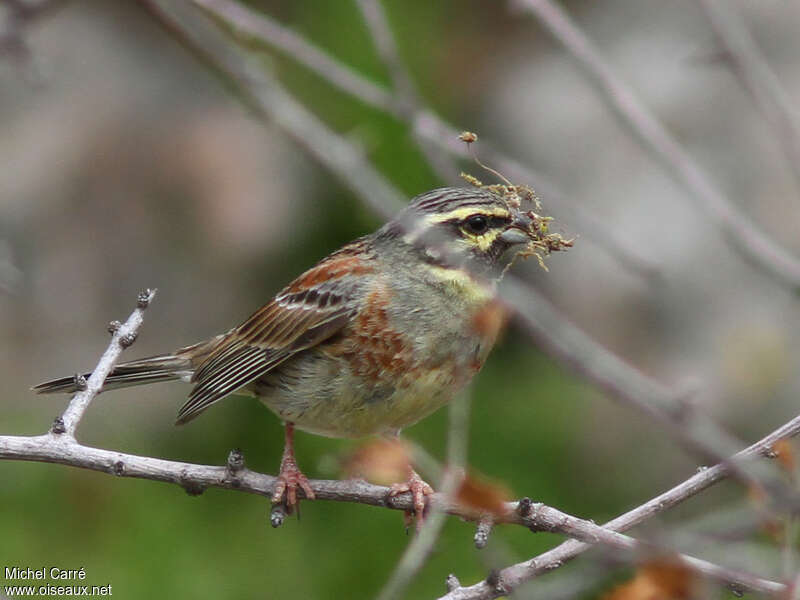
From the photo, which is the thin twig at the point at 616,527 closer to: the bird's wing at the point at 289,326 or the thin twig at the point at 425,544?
the thin twig at the point at 425,544

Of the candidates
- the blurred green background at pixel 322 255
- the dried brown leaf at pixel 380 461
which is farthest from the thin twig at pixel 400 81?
the blurred green background at pixel 322 255

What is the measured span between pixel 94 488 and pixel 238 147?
320cm

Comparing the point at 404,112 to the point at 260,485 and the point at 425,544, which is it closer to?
the point at 260,485

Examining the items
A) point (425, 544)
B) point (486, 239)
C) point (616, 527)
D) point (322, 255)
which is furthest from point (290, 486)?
point (322, 255)

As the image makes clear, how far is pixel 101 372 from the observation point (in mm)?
4566

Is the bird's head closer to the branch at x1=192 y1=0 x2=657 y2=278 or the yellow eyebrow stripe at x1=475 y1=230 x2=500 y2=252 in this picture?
the yellow eyebrow stripe at x1=475 y1=230 x2=500 y2=252

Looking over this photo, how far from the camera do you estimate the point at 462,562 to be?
7215 millimetres

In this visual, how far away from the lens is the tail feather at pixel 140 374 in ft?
18.2

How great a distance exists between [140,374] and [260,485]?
1352 mm

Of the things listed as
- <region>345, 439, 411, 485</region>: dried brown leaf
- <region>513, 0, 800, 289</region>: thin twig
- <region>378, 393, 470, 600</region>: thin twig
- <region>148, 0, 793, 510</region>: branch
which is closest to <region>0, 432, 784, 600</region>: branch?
<region>378, 393, 470, 600</region>: thin twig

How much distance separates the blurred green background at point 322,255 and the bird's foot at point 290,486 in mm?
2127

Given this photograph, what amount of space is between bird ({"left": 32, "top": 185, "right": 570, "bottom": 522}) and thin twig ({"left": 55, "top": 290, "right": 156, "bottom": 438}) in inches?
30.4

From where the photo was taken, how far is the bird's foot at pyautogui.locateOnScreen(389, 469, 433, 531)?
4.94 m

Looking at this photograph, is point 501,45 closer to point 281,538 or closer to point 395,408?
point 281,538
